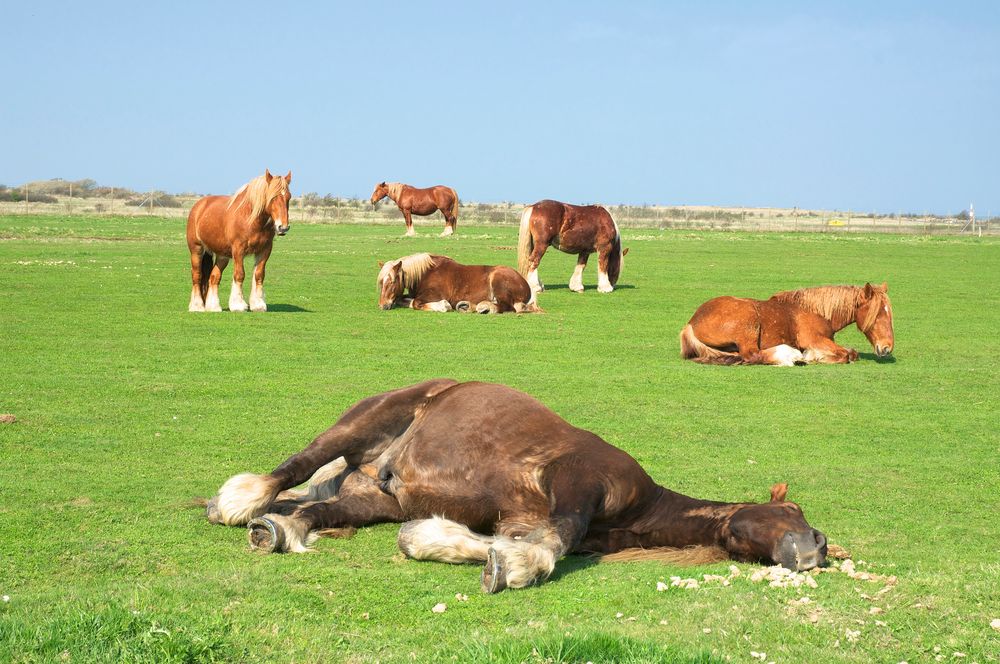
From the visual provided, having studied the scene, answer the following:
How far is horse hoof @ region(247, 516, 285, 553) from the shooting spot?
616 cm

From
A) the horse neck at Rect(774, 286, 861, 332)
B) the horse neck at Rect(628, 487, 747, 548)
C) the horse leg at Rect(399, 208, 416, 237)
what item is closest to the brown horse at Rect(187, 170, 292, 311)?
the horse neck at Rect(774, 286, 861, 332)

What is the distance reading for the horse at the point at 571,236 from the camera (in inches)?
1014

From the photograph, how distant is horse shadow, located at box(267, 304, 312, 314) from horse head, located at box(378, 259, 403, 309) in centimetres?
157

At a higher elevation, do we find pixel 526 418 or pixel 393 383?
pixel 526 418

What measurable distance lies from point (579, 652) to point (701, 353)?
38.1 feet

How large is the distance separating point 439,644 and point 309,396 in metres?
7.50

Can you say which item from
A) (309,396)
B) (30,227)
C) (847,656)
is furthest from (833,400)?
(30,227)

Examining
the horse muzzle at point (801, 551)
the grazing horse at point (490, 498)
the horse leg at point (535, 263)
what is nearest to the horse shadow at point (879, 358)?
the horse leg at point (535, 263)

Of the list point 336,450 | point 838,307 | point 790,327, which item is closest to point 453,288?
point 790,327

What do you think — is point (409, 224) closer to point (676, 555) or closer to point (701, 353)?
point (701, 353)

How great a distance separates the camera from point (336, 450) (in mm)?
6867

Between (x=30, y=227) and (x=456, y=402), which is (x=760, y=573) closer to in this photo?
(x=456, y=402)

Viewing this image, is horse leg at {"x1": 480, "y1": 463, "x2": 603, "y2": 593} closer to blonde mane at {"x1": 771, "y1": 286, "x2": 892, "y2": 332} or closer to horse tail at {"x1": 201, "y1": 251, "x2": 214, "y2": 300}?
blonde mane at {"x1": 771, "y1": 286, "x2": 892, "y2": 332}

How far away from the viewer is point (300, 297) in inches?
914
